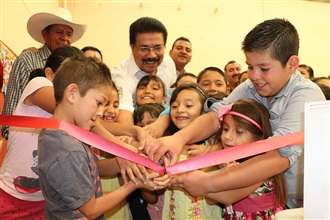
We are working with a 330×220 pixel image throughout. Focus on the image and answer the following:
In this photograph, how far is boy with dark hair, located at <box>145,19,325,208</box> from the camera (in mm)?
2088

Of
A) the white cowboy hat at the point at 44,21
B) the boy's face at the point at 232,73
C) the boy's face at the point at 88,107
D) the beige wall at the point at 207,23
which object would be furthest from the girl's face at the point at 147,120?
the beige wall at the point at 207,23

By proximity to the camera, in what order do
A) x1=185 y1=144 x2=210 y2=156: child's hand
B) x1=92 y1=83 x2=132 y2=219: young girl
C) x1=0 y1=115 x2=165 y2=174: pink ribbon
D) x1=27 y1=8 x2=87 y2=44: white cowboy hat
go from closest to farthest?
x1=0 y1=115 x2=165 y2=174: pink ribbon, x1=185 y1=144 x2=210 y2=156: child's hand, x1=92 y1=83 x2=132 y2=219: young girl, x1=27 y1=8 x2=87 y2=44: white cowboy hat

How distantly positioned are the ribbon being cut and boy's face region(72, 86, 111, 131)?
0.27 ft

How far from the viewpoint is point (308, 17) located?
29.1 ft

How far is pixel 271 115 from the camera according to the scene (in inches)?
99.0

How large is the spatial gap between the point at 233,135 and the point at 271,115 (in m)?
0.26

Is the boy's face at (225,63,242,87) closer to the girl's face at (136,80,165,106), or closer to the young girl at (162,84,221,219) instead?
the girl's face at (136,80,165,106)

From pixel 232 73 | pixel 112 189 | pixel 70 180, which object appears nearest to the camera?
pixel 70 180

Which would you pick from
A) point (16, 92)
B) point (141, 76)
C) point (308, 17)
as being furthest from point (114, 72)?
point (308, 17)

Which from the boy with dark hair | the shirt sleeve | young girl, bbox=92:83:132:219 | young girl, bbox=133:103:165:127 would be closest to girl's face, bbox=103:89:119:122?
young girl, bbox=133:103:165:127

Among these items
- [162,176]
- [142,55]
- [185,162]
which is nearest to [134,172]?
[162,176]

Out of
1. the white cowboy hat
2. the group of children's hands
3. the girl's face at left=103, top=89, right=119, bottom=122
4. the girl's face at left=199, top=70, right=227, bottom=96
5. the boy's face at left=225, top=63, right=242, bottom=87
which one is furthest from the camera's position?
the boy's face at left=225, top=63, right=242, bottom=87

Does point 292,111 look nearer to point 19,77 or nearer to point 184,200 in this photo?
point 184,200

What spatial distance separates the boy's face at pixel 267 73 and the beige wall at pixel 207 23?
5.98 m
